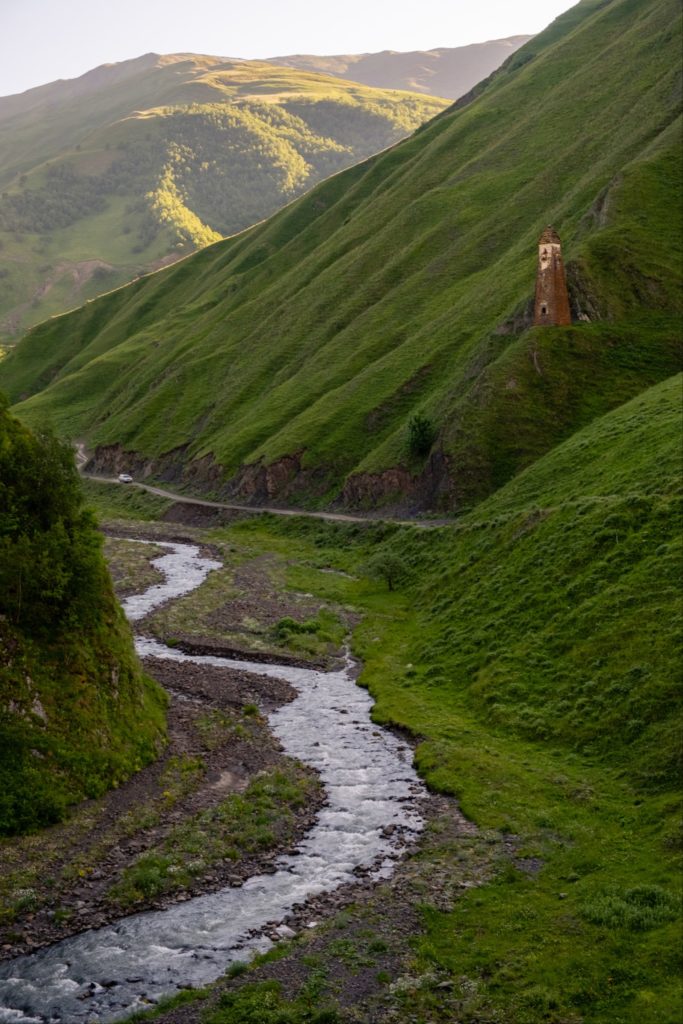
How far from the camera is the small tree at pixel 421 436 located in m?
110

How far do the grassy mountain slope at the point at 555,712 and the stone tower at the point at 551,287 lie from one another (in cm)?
2278

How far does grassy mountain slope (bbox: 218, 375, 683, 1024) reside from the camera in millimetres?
28062

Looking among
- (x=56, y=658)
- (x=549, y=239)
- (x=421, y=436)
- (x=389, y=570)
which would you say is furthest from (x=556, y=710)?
(x=549, y=239)

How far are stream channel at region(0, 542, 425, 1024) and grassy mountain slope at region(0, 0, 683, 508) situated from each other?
51.9m

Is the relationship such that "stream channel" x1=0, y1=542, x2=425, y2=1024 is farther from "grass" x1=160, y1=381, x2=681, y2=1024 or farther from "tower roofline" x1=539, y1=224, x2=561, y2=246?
"tower roofline" x1=539, y1=224, x2=561, y2=246

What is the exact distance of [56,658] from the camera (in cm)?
4484

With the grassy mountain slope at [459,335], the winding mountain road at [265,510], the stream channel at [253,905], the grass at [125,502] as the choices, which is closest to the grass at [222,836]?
the stream channel at [253,905]

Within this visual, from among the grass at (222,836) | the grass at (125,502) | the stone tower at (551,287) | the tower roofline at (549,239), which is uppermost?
the tower roofline at (549,239)

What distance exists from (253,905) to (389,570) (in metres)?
51.8

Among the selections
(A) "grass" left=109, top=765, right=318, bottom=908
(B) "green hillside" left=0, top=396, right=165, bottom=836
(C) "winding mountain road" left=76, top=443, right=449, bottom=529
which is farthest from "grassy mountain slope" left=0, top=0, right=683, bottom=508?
(A) "grass" left=109, top=765, right=318, bottom=908

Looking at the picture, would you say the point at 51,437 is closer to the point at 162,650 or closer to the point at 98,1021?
the point at 162,650

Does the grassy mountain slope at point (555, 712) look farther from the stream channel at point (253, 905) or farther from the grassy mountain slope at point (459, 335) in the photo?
the grassy mountain slope at point (459, 335)

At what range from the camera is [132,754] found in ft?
144

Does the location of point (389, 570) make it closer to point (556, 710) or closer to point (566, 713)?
point (556, 710)
